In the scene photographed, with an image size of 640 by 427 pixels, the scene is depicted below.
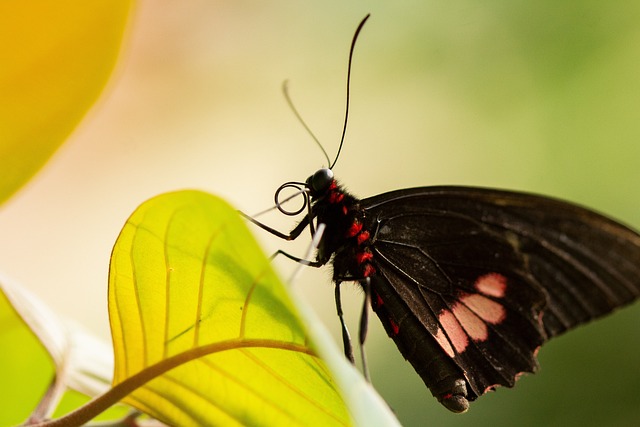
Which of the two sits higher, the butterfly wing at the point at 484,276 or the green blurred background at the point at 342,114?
the green blurred background at the point at 342,114

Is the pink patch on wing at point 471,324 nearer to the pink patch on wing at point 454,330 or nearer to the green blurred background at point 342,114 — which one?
the pink patch on wing at point 454,330

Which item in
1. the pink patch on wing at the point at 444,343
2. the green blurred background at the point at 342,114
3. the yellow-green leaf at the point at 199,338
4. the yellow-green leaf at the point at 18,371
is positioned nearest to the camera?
the yellow-green leaf at the point at 199,338

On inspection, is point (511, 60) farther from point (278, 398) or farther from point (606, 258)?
point (278, 398)

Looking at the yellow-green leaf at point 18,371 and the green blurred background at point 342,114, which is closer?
the yellow-green leaf at point 18,371

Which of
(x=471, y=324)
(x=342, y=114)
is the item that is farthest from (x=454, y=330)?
(x=342, y=114)

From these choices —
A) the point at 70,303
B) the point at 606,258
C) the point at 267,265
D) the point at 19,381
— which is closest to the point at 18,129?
the point at 267,265

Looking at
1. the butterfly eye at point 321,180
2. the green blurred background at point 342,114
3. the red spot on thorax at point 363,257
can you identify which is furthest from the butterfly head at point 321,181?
the green blurred background at point 342,114

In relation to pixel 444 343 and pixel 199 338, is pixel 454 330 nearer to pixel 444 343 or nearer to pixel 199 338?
pixel 444 343

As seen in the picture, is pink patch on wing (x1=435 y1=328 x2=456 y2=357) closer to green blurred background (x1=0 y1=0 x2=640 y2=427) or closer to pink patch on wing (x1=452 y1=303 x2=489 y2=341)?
pink patch on wing (x1=452 y1=303 x2=489 y2=341)
